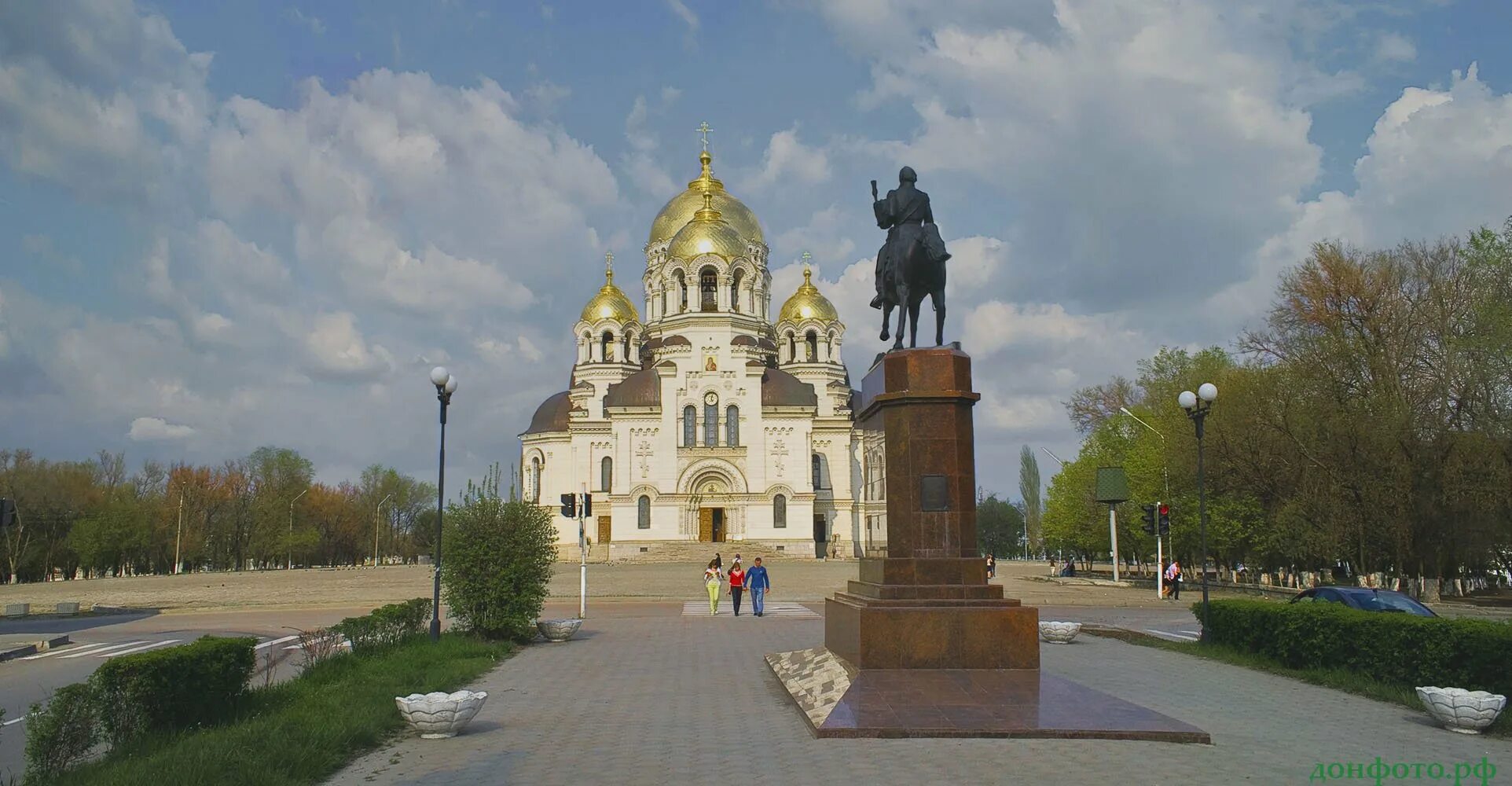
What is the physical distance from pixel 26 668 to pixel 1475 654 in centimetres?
1997

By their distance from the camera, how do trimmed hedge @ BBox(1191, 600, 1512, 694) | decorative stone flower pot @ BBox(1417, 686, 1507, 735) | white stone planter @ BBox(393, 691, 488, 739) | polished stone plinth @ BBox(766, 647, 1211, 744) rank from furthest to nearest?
1. trimmed hedge @ BBox(1191, 600, 1512, 694)
2. decorative stone flower pot @ BBox(1417, 686, 1507, 735)
3. white stone planter @ BBox(393, 691, 488, 739)
4. polished stone plinth @ BBox(766, 647, 1211, 744)

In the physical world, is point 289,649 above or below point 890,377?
below

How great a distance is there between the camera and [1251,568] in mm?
50938

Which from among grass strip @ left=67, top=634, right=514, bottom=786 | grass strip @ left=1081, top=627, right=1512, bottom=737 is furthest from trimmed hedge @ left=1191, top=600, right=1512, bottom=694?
grass strip @ left=67, top=634, right=514, bottom=786

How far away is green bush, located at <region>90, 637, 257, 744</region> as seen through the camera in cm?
851

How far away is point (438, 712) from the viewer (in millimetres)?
9648

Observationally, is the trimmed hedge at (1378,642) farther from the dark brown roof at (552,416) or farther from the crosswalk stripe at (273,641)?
the dark brown roof at (552,416)

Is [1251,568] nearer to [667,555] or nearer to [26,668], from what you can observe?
[667,555]

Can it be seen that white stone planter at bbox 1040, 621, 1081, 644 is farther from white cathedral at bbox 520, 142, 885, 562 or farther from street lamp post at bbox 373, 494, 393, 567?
street lamp post at bbox 373, 494, 393, 567

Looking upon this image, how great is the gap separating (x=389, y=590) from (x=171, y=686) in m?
32.1

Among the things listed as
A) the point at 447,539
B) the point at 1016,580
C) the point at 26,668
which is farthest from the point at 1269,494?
the point at 26,668

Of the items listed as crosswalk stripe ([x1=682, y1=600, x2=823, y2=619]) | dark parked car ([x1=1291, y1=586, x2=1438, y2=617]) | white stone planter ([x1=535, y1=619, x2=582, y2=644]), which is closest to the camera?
dark parked car ([x1=1291, y1=586, x2=1438, y2=617])

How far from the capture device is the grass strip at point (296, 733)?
733 cm

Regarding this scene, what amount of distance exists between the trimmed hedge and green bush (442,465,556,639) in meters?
11.5
